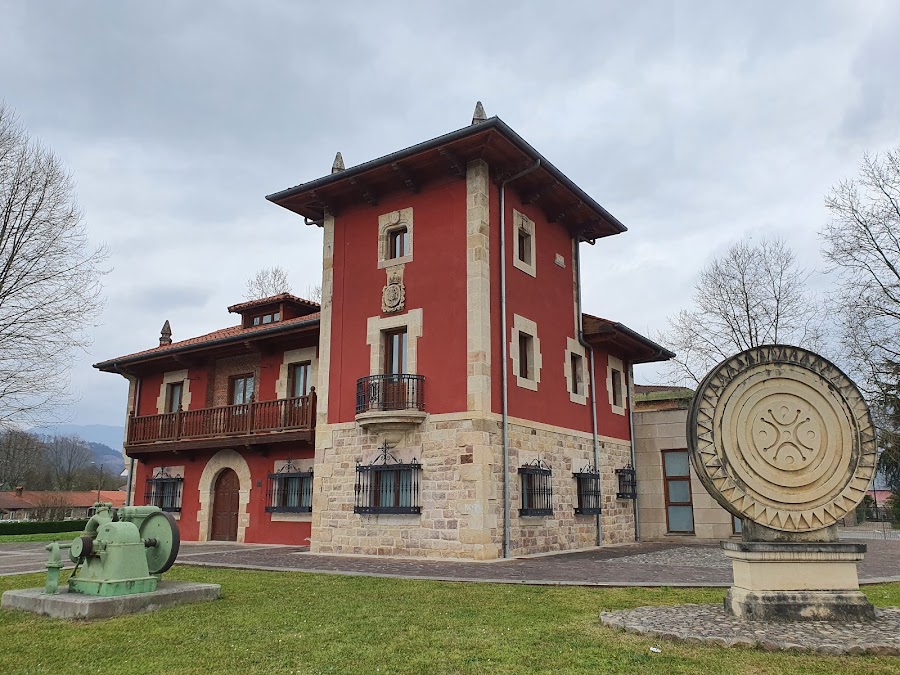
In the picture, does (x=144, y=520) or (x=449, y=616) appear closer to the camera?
(x=449, y=616)

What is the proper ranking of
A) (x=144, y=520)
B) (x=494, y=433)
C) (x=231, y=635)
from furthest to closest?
1. (x=494, y=433)
2. (x=144, y=520)
3. (x=231, y=635)

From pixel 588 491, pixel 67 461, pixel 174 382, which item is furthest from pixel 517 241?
pixel 67 461

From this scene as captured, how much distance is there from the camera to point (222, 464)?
19.4m

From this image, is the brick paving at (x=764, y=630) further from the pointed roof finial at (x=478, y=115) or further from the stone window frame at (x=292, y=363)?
the stone window frame at (x=292, y=363)

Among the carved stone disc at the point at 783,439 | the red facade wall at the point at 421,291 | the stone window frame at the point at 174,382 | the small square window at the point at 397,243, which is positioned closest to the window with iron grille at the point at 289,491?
the red facade wall at the point at 421,291

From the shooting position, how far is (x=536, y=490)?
48.6 feet

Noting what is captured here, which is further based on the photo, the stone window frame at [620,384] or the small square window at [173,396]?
the small square window at [173,396]

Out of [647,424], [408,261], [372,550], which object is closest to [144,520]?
[372,550]

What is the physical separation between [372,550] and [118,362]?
41.3ft

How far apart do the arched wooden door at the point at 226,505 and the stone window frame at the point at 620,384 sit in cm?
1073

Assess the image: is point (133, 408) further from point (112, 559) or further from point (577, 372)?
point (112, 559)

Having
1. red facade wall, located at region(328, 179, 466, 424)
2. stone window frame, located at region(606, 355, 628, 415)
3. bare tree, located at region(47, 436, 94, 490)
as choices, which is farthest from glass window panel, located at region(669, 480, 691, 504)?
bare tree, located at region(47, 436, 94, 490)

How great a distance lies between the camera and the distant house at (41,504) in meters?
52.9

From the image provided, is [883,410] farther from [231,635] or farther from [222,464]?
[231,635]
